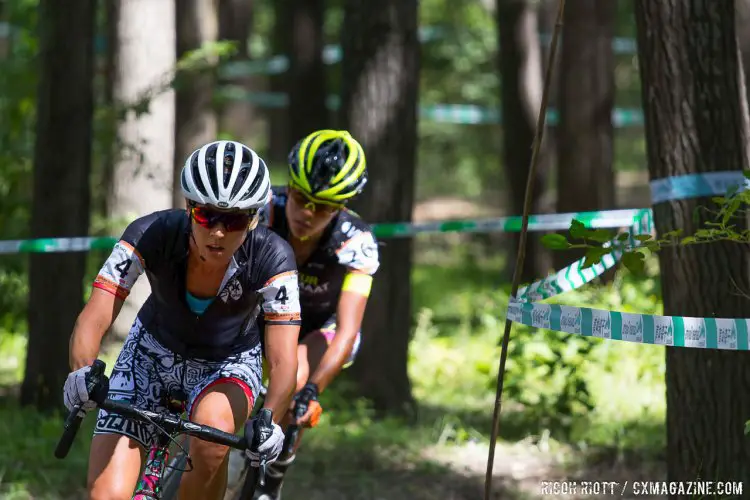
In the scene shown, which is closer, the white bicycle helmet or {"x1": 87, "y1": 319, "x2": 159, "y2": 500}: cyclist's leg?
{"x1": 87, "y1": 319, "x2": 159, "y2": 500}: cyclist's leg

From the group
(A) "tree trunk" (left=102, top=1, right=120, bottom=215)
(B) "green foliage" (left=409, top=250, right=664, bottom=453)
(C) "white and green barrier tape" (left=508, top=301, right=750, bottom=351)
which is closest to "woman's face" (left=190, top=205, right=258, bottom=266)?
(C) "white and green barrier tape" (left=508, top=301, right=750, bottom=351)

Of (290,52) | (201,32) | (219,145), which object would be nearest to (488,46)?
(290,52)

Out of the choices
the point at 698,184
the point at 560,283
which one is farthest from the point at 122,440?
the point at 698,184

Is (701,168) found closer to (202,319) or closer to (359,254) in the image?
(359,254)

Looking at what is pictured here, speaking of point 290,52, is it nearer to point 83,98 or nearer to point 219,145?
point 83,98

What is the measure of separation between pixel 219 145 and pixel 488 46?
59.9 feet

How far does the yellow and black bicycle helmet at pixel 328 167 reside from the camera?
543cm

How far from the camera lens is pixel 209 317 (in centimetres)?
458

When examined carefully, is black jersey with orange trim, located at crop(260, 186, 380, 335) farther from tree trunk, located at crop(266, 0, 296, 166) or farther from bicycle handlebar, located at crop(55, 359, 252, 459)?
tree trunk, located at crop(266, 0, 296, 166)

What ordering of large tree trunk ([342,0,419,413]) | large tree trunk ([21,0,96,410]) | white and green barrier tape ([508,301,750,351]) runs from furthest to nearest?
large tree trunk ([342,0,419,413]) < large tree trunk ([21,0,96,410]) < white and green barrier tape ([508,301,750,351])

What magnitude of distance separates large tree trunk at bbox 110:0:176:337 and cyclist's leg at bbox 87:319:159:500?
6.14 meters

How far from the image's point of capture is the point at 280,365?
4.39 metres

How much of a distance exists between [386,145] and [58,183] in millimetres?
2449

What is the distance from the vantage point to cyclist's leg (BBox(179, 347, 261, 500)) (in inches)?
169
